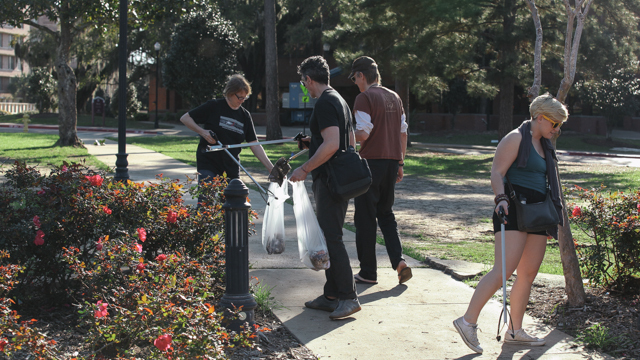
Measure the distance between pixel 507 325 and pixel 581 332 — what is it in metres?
0.55

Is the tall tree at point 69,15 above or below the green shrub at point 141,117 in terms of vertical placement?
above

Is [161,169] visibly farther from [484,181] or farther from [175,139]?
[175,139]

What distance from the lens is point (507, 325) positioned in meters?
4.24

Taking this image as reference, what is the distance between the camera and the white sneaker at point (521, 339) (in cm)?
403

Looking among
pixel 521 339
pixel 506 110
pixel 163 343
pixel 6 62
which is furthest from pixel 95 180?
pixel 6 62

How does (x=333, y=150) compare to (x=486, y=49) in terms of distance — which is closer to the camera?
(x=333, y=150)

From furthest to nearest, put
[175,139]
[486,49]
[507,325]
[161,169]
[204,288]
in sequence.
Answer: [175,139]
[486,49]
[161,169]
[507,325]
[204,288]

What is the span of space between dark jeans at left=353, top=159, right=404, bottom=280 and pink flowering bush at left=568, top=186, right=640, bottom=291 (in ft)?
5.11

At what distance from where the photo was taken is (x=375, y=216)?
17.1 ft

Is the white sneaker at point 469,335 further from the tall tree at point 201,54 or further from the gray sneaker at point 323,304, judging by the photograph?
the tall tree at point 201,54

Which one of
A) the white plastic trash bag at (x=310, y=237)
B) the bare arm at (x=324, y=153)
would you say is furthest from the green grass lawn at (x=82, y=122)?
the bare arm at (x=324, y=153)

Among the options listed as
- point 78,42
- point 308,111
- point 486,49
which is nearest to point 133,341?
point 486,49

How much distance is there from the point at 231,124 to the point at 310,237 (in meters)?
Answer: 1.88

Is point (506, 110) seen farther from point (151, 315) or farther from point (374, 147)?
point (151, 315)
